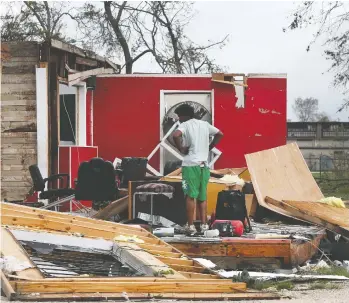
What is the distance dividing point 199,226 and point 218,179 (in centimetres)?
297

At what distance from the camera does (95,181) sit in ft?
36.9

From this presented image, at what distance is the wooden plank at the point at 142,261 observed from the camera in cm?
683

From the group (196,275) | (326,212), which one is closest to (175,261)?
(196,275)

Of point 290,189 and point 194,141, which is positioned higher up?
point 194,141

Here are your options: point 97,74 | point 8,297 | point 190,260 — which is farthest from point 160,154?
point 8,297

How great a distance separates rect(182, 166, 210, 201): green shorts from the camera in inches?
387

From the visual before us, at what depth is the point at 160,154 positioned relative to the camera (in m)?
16.9

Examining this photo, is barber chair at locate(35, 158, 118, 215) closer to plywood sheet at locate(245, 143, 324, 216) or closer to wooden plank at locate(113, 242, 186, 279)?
plywood sheet at locate(245, 143, 324, 216)

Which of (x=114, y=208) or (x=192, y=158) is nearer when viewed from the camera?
(x=192, y=158)

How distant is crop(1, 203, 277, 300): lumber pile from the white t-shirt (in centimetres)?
128

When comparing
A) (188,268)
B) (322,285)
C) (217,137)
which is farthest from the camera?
(217,137)

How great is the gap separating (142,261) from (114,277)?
2.30ft

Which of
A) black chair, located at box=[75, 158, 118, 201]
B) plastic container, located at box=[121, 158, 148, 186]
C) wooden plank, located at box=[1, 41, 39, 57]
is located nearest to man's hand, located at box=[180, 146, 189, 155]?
black chair, located at box=[75, 158, 118, 201]

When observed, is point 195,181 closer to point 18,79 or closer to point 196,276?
point 196,276
